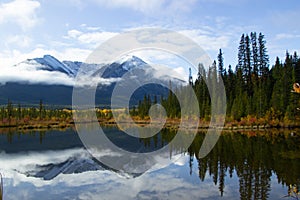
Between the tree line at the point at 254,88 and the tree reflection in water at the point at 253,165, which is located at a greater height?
the tree line at the point at 254,88

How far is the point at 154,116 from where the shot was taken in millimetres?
86562

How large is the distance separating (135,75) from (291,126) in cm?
2939

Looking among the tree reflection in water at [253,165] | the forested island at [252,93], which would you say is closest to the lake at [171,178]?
the tree reflection in water at [253,165]

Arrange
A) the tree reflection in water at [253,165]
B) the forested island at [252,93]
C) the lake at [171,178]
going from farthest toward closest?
the forested island at [252,93] → the tree reflection in water at [253,165] → the lake at [171,178]

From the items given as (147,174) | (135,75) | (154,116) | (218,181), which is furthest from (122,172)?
(154,116)

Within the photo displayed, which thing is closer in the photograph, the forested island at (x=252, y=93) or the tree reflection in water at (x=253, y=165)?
the tree reflection in water at (x=253, y=165)

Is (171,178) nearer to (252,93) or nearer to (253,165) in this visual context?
(253,165)

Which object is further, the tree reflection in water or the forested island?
the forested island

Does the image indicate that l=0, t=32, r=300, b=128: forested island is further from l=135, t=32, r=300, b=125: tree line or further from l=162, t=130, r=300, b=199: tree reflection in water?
l=162, t=130, r=300, b=199: tree reflection in water

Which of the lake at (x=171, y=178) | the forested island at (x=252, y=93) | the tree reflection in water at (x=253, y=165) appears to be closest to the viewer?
the lake at (x=171, y=178)

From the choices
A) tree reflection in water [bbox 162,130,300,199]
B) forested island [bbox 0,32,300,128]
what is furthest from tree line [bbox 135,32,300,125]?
tree reflection in water [bbox 162,130,300,199]

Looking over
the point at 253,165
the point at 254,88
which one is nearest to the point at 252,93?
the point at 254,88

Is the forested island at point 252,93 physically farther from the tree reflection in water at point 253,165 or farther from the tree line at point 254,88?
the tree reflection in water at point 253,165

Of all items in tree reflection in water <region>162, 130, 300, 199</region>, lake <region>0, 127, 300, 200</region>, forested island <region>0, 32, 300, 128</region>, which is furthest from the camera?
forested island <region>0, 32, 300, 128</region>
